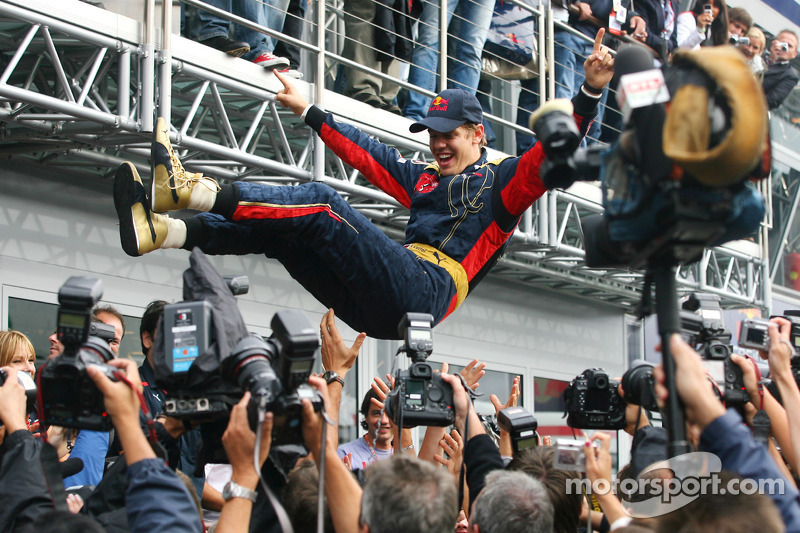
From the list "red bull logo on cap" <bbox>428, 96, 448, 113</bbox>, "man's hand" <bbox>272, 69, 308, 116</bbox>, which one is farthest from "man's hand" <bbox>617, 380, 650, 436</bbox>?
"man's hand" <bbox>272, 69, 308, 116</bbox>

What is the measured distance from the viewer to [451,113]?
4.89 metres

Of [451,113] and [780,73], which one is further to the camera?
[780,73]

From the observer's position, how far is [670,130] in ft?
7.41

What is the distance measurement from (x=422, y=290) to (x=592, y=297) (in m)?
7.59

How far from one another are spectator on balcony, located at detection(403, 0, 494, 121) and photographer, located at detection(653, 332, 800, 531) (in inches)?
226

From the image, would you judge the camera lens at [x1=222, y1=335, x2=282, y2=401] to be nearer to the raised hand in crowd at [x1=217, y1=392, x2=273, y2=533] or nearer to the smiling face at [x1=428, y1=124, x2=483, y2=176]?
the raised hand in crowd at [x1=217, y1=392, x2=273, y2=533]

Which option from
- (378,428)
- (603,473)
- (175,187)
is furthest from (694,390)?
(378,428)

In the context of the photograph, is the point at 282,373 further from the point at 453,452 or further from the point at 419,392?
the point at 453,452

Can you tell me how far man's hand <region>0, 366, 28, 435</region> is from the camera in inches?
109

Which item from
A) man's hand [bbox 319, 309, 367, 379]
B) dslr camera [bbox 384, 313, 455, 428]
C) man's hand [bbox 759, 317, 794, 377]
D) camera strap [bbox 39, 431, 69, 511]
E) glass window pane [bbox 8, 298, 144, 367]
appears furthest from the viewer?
glass window pane [bbox 8, 298, 144, 367]

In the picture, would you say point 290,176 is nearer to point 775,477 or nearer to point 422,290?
point 422,290

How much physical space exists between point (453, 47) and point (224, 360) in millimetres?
6151

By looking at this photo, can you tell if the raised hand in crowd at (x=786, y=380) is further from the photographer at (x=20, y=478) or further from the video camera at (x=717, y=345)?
the photographer at (x=20, y=478)

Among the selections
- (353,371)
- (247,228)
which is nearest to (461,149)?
(247,228)
